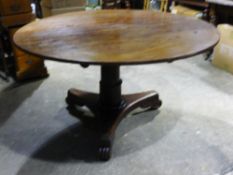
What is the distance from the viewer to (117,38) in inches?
58.7

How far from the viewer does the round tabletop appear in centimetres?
125

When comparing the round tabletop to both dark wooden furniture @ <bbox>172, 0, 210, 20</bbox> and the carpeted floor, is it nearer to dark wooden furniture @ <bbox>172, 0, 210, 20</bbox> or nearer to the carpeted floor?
the carpeted floor

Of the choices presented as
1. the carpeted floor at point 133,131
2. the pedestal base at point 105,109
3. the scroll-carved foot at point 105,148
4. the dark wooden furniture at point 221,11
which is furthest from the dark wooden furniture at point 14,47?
the dark wooden furniture at point 221,11

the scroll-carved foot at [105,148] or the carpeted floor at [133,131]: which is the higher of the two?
the scroll-carved foot at [105,148]

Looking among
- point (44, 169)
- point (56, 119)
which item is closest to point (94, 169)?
point (44, 169)

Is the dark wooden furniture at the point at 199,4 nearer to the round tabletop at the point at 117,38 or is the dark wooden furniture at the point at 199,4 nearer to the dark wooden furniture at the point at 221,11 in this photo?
the dark wooden furniture at the point at 221,11

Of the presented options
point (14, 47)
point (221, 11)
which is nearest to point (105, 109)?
point (14, 47)

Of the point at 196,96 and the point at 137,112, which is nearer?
the point at 137,112

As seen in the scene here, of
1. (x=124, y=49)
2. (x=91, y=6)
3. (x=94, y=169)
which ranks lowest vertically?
(x=94, y=169)

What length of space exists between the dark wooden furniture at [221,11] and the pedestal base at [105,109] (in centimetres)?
133

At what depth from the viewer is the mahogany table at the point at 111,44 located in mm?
1266

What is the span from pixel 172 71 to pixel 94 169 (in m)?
1.56

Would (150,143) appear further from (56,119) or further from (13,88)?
(13,88)

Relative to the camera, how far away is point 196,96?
7.85 feet
